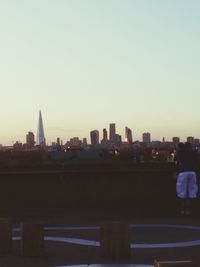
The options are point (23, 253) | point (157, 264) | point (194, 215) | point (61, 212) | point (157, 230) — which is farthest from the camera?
point (61, 212)

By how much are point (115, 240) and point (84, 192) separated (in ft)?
26.0

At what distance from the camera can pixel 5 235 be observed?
11102mm

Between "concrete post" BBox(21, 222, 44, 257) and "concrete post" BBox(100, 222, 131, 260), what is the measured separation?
0.98 m

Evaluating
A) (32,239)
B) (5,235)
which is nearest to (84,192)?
(5,235)

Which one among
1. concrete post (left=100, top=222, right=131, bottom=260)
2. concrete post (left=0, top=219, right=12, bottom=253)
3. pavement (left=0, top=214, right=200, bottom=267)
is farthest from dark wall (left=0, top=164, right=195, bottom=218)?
concrete post (left=100, top=222, right=131, bottom=260)

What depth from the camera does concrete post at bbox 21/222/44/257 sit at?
10.8 metres

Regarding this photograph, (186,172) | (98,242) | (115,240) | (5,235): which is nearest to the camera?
(115,240)

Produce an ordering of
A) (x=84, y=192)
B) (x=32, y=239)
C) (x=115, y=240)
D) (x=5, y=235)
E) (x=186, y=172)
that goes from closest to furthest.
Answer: (x=115, y=240)
(x=32, y=239)
(x=5, y=235)
(x=186, y=172)
(x=84, y=192)

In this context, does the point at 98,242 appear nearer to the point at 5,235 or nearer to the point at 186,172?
the point at 5,235

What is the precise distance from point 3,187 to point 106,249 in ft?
26.6

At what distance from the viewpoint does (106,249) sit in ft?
34.8

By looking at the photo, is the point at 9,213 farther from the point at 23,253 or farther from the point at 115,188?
the point at 23,253

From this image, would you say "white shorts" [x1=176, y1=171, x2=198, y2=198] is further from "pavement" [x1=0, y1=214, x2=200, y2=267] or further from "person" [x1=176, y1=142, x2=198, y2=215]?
"pavement" [x1=0, y1=214, x2=200, y2=267]

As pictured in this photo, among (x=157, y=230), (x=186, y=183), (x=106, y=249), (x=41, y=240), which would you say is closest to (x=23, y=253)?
(x=41, y=240)
